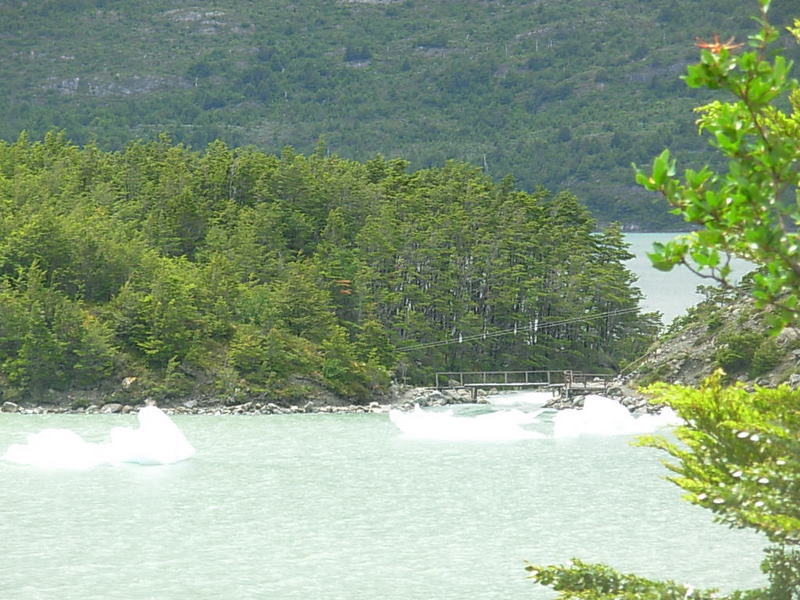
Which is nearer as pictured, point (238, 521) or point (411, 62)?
point (238, 521)

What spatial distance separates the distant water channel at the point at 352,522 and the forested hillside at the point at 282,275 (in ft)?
30.3

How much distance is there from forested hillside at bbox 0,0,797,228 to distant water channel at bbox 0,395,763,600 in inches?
3961

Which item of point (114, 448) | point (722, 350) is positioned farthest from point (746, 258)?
point (722, 350)

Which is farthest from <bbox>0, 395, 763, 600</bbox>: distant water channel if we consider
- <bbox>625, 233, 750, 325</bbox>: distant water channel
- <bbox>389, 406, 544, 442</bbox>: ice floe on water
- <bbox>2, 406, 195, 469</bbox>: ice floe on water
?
<bbox>625, 233, 750, 325</bbox>: distant water channel

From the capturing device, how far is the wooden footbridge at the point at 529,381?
4753 cm

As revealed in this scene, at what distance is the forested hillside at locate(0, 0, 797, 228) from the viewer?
140500 mm

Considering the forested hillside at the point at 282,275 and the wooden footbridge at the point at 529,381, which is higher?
the forested hillside at the point at 282,275

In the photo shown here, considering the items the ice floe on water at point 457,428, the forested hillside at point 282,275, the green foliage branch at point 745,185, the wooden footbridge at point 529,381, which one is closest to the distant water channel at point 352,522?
the ice floe on water at point 457,428

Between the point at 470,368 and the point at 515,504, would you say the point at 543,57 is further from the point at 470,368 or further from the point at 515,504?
the point at 515,504

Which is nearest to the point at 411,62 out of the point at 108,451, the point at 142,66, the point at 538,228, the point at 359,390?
the point at 142,66

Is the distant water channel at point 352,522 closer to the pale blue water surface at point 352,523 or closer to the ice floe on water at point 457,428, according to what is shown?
the pale blue water surface at point 352,523

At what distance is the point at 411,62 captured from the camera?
576 feet

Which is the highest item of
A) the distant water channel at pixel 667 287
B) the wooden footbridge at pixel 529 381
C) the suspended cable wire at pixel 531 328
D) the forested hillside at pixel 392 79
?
the forested hillside at pixel 392 79

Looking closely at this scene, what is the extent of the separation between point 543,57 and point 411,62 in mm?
18316
